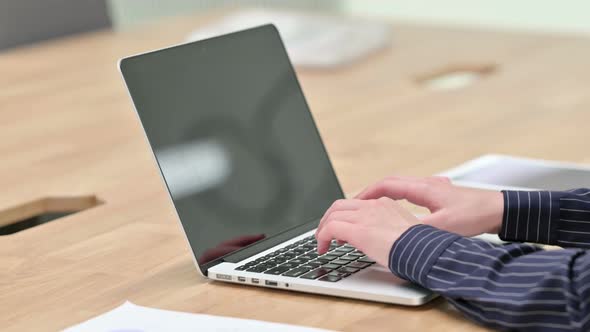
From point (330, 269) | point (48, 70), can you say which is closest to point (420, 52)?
point (48, 70)

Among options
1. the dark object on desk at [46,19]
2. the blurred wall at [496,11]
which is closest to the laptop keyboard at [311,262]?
the dark object on desk at [46,19]

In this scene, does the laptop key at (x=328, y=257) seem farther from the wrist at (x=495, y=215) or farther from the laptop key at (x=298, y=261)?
the wrist at (x=495, y=215)

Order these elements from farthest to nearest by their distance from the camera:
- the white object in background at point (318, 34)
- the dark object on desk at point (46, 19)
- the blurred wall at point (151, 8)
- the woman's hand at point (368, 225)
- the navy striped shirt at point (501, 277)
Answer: the blurred wall at point (151, 8) → the dark object on desk at point (46, 19) → the white object in background at point (318, 34) → the woman's hand at point (368, 225) → the navy striped shirt at point (501, 277)

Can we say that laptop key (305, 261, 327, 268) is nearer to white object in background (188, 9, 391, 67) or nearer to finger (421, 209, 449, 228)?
finger (421, 209, 449, 228)

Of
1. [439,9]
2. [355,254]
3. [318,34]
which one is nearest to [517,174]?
[355,254]

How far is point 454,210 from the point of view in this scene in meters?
1.17

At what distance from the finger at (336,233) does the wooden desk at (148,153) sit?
6cm

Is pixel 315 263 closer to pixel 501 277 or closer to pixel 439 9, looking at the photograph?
pixel 501 277

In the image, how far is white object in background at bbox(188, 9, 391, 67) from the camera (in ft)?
7.81

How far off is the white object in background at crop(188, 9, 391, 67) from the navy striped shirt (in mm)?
1348

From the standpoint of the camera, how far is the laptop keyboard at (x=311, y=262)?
109 cm

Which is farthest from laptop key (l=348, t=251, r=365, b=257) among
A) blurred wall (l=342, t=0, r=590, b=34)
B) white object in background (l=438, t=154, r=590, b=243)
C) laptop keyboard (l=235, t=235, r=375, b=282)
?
blurred wall (l=342, t=0, r=590, b=34)

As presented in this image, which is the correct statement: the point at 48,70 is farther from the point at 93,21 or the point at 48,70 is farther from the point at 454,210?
the point at 454,210

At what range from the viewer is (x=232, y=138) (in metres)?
1.25
